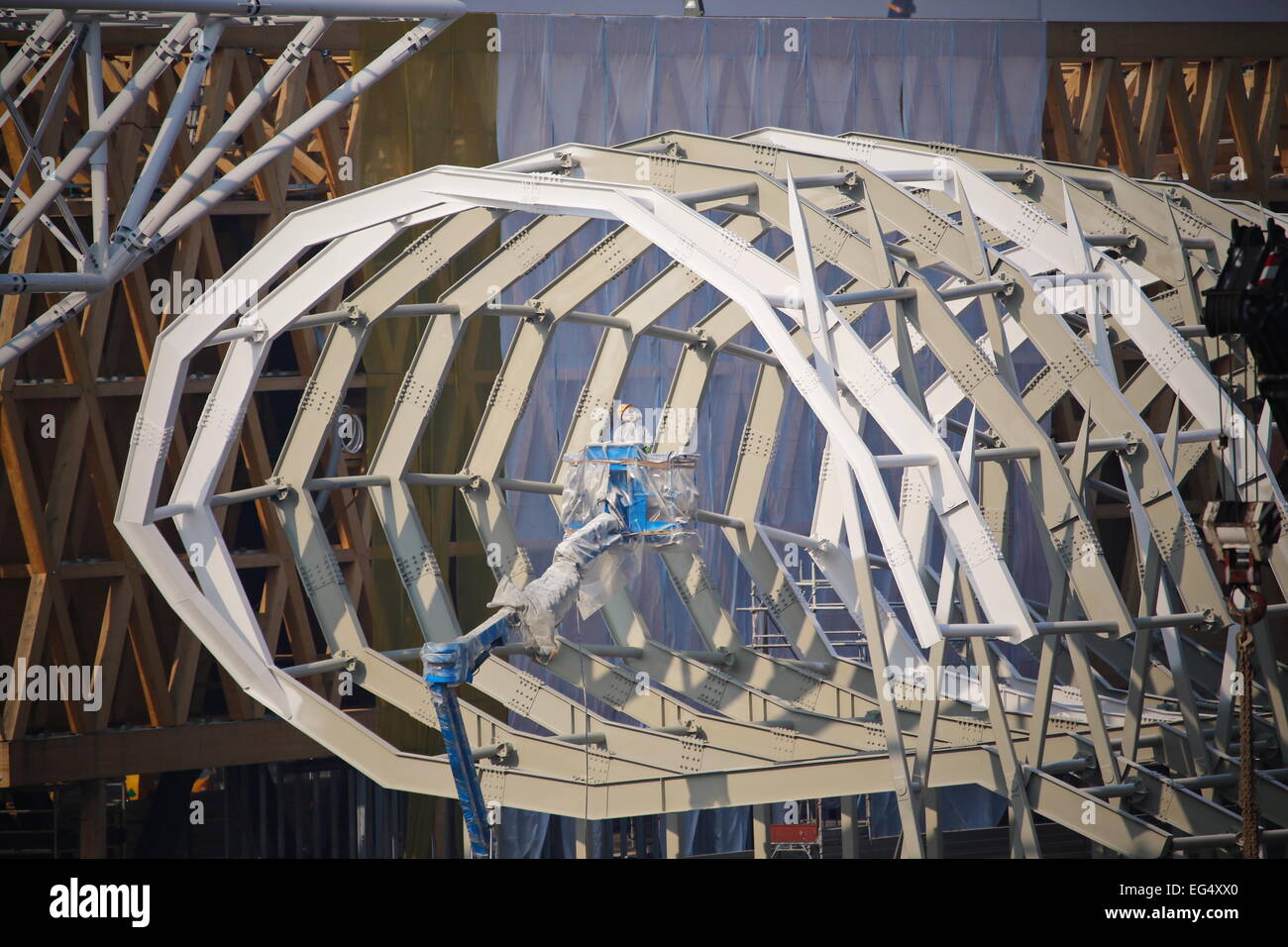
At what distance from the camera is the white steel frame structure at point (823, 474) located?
1194 centimetres

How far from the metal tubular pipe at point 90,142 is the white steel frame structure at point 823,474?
1.57 meters

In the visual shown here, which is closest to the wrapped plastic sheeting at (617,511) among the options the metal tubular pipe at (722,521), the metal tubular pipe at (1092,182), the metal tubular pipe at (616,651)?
the metal tubular pipe at (616,651)

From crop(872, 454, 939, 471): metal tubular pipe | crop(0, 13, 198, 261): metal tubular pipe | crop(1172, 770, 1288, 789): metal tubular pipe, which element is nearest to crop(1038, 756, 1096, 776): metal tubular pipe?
crop(1172, 770, 1288, 789): metal tubular pipe

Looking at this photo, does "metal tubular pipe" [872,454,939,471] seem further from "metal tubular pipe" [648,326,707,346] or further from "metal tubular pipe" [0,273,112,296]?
"metal tubular pipe" [0,273,112,296]

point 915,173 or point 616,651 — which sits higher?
point 915,173

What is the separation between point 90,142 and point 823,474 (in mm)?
9099

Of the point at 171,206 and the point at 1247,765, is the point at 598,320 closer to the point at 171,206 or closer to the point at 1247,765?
the point at 171,206

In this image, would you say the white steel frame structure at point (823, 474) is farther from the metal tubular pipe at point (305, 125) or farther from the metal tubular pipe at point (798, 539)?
the metal tubular pipe at point (305, 125)

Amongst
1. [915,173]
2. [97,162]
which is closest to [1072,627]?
[915,173]

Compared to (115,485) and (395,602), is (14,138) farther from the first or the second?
(395,602)

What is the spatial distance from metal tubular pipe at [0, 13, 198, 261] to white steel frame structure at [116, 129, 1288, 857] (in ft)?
5.15

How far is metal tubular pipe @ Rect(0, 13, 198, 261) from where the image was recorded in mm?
14109

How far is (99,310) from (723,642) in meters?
9.05

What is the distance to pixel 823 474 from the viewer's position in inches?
739
